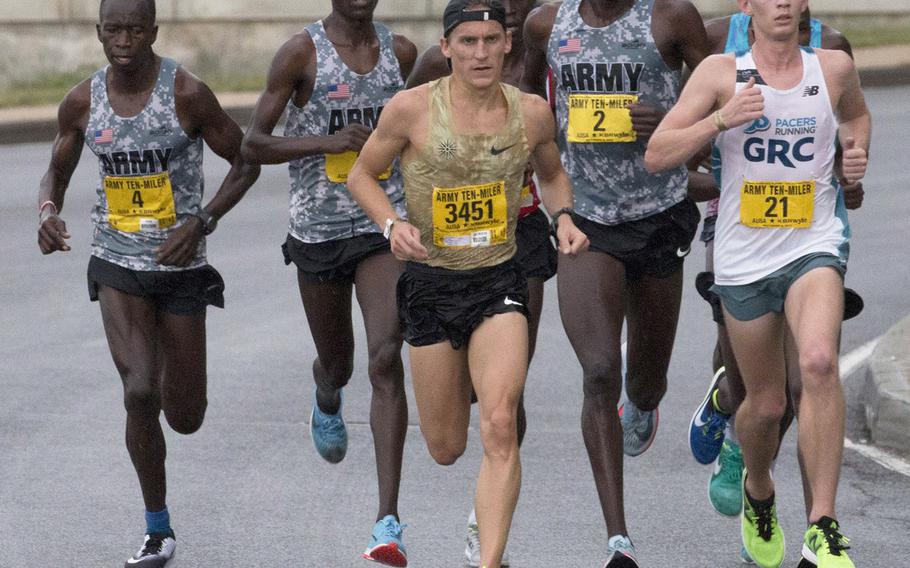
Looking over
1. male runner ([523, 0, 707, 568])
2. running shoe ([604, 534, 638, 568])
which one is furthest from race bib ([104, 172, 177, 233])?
running shoe ([604, 534, 638, 568])

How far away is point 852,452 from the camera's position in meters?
9.99

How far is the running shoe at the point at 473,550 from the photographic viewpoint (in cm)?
796

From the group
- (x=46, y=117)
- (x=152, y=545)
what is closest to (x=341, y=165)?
(x=152, y=545)

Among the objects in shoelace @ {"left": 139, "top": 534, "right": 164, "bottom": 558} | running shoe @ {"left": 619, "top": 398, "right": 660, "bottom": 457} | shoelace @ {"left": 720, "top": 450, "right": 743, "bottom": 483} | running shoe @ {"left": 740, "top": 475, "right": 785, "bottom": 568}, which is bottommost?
running shoe @ {"left": 619, "top": 398, "right": 660, "bottom": 457}

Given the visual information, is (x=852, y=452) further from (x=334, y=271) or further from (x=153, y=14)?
(x=153, y=14)

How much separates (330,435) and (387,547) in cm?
220

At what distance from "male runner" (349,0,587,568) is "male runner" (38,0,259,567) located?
1.06m

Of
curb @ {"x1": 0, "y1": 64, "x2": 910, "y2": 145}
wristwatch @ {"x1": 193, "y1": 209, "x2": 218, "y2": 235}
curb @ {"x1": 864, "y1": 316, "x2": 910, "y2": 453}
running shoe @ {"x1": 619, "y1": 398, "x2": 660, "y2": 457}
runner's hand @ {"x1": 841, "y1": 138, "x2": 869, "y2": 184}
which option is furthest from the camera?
curb @ {"x1": 0, "y1": 64, "x2": 910, "y2": 145}

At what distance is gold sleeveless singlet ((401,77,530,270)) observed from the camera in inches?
285

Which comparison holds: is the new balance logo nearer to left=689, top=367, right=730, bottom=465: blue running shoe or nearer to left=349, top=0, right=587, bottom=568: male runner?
left=349, top=0, right=587, bottom=568: male runner

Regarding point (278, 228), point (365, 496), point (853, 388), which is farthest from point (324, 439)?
point (278, 228)

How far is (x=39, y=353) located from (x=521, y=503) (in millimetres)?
4581

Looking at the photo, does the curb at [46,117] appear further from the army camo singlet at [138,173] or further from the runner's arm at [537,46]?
the runner's arm at [537,46]

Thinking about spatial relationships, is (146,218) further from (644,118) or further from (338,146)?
(644,118)
